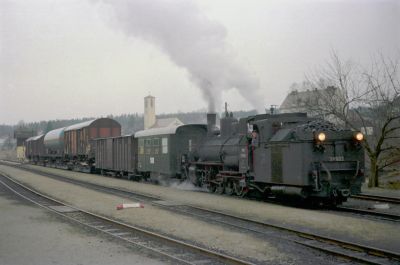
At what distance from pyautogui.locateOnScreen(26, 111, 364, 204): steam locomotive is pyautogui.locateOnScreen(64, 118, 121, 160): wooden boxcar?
395 inches

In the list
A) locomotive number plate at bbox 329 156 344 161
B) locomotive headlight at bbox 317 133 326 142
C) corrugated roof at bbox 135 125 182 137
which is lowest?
locomotive number plate at bbox 329 156 344 161

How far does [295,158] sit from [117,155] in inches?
735

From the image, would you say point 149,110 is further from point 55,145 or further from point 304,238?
point 304,238

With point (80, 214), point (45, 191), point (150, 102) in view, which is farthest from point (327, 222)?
point (150, 102)

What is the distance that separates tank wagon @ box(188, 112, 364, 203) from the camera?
504 inches

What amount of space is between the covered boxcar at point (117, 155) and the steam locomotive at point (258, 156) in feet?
0.27

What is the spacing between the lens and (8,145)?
147000 mm

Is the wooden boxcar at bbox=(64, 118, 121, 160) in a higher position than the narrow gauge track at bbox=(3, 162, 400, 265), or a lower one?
higher

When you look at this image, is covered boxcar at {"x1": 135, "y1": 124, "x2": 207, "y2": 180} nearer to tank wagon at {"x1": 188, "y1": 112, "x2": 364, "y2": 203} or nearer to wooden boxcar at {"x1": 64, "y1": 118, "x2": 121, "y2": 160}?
tank wagon at {"x1": 188, "y1": 112, "x2": 364, "y2": 203}

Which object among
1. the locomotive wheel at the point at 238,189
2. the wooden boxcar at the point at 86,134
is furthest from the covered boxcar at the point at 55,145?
the locomotive wheel at the point at 238,189

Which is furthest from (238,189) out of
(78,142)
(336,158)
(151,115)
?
(151,115)

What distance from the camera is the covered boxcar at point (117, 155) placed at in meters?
27.2

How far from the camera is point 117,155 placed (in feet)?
97.9

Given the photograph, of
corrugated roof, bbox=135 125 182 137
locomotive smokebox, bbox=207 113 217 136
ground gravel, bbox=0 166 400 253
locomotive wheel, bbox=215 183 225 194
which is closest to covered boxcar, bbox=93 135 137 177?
corrugated roof, bbox=135 125 182 137
